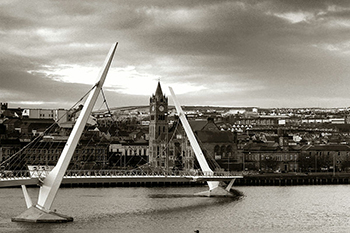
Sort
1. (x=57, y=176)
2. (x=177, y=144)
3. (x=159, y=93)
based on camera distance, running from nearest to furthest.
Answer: (x=57, y=176) → (x=177, y=144) → (x=159, y=93)

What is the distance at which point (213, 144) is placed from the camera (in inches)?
3893

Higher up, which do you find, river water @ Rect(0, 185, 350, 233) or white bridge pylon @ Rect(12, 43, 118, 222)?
white bridge pylon @ Rect(12, 43, 118, 222)

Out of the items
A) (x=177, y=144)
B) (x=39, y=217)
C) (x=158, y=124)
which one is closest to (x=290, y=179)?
(x=177, y=144)

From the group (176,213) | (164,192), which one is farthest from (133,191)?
(176,213)

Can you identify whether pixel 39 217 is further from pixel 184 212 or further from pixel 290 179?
pixel 290 179

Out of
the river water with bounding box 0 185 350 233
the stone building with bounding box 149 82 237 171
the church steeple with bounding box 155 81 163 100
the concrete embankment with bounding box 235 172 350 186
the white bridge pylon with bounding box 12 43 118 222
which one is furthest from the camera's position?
the church steeple with bounding box 155 81 163 100

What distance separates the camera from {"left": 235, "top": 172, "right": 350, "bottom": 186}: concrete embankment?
82.3 m

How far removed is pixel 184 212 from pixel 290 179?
40463mm

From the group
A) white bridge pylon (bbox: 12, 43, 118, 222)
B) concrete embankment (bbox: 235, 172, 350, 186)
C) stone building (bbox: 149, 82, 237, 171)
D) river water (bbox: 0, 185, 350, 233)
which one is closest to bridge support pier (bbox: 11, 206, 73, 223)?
white bridge pylon (bbox: 12, 43, 118, 222)

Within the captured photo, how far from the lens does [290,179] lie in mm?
85438

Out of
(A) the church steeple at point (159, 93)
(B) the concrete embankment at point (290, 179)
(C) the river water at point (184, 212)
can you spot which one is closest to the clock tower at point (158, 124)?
(A) the church steeple at point (159, 93)

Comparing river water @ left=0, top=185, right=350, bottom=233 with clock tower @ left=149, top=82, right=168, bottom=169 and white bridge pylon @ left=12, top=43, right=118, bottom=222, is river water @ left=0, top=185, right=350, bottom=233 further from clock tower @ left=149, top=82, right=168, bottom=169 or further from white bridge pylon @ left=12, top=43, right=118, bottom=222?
clock tower @ left=149, top=82, right=168, bottom=169

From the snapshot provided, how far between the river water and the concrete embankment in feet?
51.9

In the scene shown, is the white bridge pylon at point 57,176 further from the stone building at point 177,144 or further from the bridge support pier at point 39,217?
the stone building at point 177,144
